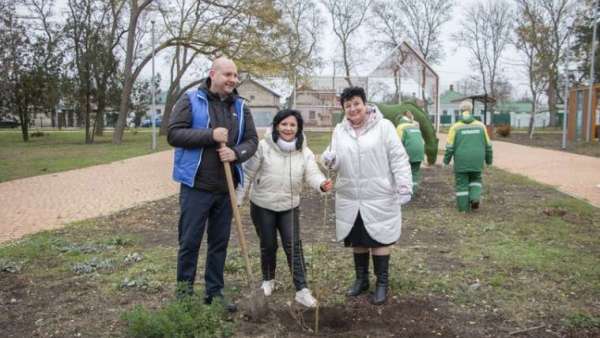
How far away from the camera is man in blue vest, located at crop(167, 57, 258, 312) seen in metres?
4.08

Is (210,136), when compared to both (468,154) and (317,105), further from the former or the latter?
(317,105)

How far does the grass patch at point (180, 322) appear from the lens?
373 cm

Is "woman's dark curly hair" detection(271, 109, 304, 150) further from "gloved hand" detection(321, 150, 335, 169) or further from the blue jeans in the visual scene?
the blue jeans

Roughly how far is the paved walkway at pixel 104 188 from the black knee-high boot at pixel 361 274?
492 centimetres

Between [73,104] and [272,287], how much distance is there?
31.4 metres

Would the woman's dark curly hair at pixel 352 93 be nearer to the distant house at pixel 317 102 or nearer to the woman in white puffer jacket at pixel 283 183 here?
the woman in white puffer jacket at pixel 283 183

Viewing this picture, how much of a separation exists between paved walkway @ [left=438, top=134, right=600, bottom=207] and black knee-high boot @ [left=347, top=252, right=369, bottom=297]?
6312mm

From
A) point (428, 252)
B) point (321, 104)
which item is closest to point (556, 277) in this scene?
point (428, 252)

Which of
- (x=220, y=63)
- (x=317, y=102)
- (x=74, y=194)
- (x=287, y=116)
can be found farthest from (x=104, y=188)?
(x=317, y=102)

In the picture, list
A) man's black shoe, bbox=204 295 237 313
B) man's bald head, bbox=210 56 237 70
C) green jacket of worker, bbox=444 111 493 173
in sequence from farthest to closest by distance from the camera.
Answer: green jacket of worker, bbox=444 111 493 173 < man's black shoe, bbox=204 295 237 313 < man's bald head, bbox=210 56 237 70

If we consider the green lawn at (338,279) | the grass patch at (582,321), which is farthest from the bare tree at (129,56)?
the grass patch at (582,321)

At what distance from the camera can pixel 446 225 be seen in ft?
26.3

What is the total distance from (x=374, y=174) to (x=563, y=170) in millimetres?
12775

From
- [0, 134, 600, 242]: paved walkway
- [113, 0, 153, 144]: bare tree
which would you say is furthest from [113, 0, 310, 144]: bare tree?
[0, 134, 600, 242]: paved walkway
